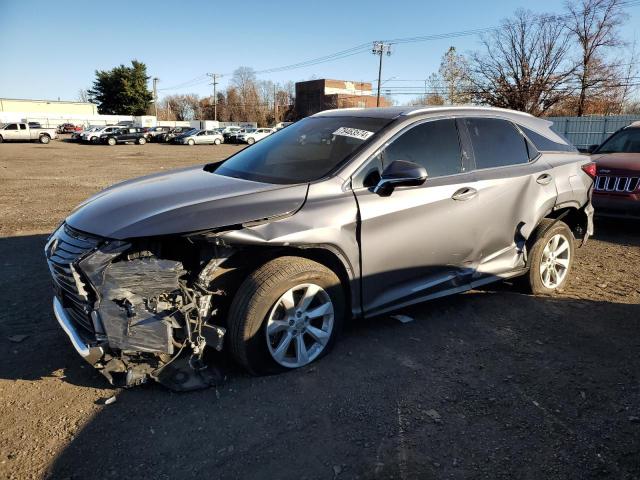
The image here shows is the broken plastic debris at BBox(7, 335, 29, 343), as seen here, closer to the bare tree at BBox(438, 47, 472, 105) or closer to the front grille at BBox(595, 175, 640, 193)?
the front grille at BBox(595, 175, 640, 193)

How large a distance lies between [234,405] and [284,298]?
73 centimetres

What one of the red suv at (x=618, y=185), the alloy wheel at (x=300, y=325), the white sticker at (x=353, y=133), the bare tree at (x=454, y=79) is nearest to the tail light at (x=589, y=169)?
the red suv at (x=618, y=185)

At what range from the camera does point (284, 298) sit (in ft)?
10.4

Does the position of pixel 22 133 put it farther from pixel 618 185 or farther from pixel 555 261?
pixel 555 261

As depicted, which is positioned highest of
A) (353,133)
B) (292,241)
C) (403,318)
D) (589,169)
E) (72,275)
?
(353,133)

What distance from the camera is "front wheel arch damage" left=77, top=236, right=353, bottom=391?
282 cm

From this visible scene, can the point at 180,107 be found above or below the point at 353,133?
above

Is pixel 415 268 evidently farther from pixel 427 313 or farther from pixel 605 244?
pixel 605 244

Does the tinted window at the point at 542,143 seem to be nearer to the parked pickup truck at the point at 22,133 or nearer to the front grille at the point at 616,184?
the front grille at the point at 616,184

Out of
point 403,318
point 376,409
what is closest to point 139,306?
point 376,409

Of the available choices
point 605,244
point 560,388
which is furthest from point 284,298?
point 605,244

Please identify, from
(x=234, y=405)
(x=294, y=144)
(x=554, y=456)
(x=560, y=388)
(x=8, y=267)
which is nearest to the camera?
(x=554, y=456)

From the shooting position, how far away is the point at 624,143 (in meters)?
8.34

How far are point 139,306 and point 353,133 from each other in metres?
2.10
